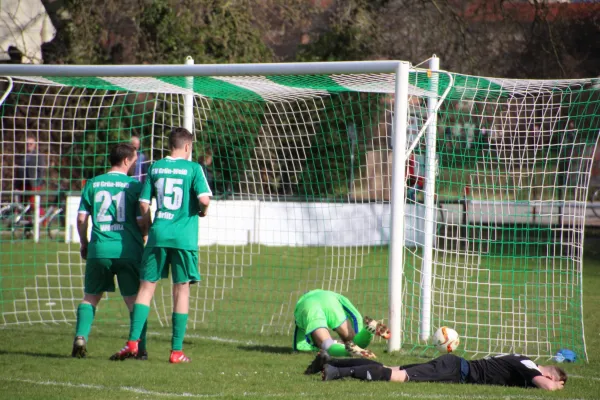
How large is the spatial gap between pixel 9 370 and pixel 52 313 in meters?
3.72

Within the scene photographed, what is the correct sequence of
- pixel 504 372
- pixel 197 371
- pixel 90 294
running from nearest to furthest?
pixel 504 372 < pixel 197 371 < pixel 90 294

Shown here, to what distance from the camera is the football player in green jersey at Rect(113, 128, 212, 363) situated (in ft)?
21.8

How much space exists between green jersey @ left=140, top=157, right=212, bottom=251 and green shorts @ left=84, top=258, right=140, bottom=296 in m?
0.36

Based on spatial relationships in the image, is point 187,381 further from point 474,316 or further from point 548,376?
point 474,316

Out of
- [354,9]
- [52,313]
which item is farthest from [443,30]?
[52,313]

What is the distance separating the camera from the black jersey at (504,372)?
19.1 feet

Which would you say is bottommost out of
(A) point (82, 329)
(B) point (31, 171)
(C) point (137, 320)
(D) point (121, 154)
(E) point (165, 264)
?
(A) point (82, 329)

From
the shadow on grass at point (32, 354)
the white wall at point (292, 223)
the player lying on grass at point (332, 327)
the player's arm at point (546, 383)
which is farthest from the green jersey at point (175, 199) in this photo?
the white wall at point (292, 223)

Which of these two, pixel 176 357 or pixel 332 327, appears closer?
pixel 176 357

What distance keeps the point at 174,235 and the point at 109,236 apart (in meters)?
0.65

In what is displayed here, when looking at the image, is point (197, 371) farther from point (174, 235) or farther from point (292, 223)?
point (292, 223)

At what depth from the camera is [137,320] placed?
664 cm

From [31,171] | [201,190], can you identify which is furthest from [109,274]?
[31,171]

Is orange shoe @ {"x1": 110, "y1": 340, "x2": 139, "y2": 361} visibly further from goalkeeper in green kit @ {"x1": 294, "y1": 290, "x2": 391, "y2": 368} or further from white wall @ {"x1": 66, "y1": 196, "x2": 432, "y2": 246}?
white wall @ {"x1": 66, "y1": 196, "x2": 432, "y2": 246}
